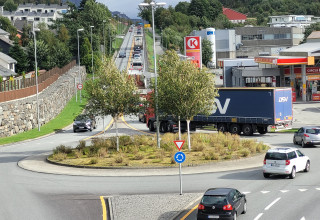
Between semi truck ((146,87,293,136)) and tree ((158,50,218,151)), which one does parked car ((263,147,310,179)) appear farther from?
semi truck ((146,87,293,136))

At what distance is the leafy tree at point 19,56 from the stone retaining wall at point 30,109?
71.0ft

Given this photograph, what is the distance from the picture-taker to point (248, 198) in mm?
26359

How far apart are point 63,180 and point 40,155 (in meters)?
10.7

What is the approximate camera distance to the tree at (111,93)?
131ft

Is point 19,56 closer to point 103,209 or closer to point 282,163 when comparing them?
point 282,163

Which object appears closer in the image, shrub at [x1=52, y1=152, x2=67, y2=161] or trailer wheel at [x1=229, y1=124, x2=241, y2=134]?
shrub at [x1=52, y1=152, x2=67, y2=161]

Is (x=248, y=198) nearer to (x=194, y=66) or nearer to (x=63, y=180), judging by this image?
(x=63, y=180)

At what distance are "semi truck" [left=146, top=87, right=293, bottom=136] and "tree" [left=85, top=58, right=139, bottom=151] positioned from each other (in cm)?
801

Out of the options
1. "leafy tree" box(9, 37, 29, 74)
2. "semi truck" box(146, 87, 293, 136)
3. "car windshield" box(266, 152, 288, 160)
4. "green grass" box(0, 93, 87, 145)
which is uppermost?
"leafy tree" box(9, 37, 29, 74)

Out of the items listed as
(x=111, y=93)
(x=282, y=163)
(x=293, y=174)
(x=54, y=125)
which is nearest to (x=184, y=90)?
(x=111, y=93)

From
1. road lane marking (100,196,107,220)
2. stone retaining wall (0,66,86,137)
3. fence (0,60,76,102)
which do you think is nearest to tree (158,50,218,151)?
road lane marking (100,196,107,220)

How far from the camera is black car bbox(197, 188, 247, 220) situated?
843 inches

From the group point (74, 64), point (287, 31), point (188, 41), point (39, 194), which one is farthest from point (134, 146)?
point (287, 31)

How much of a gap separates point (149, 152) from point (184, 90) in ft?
15.8
